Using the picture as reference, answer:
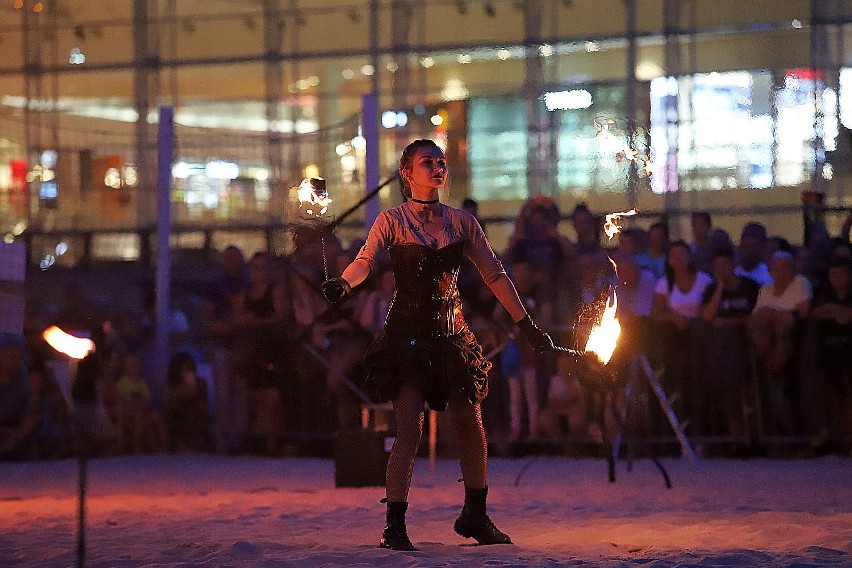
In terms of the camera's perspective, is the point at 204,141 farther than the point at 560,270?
Yes

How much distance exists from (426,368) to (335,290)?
60cm

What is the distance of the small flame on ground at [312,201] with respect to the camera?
8406 millimetres

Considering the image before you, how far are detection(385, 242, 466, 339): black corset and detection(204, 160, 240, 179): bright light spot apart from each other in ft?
29.5

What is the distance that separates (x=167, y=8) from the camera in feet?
67.4

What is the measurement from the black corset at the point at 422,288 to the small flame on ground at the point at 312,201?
1.80 m

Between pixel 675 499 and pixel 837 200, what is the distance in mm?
8787

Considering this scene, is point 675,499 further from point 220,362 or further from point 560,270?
point 220,362

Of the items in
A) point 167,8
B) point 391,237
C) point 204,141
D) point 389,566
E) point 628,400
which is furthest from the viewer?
point 167,8

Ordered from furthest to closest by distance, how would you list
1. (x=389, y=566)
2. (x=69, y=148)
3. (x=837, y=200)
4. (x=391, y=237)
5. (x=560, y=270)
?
(x=69, y=148)
(x=837, y=200)
(x=560, y=270)
(x=391, y=237)
(x=389, y=566)

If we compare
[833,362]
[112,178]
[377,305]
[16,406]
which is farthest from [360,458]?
[112,178]

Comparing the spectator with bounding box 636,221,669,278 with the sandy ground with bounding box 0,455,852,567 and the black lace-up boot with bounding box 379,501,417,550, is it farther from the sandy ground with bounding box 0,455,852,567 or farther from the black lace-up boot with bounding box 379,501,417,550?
the black lace-up boot with bounding box 379,501,417,550

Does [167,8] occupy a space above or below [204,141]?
above

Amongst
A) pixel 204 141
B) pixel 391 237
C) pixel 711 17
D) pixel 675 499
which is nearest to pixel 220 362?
pixel 204 141

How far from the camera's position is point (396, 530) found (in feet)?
21.6
